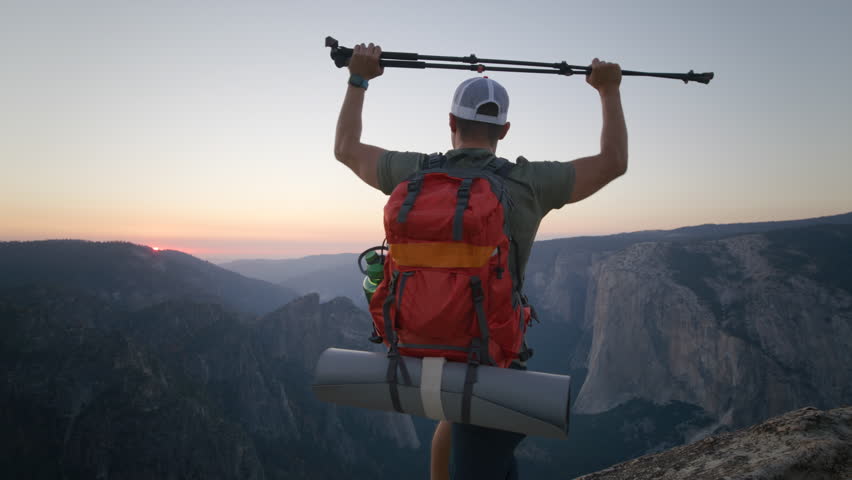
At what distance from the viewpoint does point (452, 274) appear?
2.77 meters

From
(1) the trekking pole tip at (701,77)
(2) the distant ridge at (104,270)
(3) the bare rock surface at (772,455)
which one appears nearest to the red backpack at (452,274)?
(1) the trekking pole tip at (701,77)

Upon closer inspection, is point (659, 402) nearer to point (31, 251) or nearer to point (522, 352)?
point (522, 352)

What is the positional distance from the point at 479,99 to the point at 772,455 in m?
3.94

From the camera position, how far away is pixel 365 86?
3.63 metres

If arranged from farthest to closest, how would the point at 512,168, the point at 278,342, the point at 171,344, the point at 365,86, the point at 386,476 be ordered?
the point at 278,342 → the point at 386,476 → the point at 171,344 → the point at 365,86 → the point at 512,168

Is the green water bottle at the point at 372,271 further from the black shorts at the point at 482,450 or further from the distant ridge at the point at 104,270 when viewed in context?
the distant ridge at the point at 104,270

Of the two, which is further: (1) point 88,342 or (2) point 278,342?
(2) point 278,342

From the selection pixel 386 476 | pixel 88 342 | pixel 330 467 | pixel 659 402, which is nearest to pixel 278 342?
pixel 330 467

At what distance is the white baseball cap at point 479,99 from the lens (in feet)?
10.2

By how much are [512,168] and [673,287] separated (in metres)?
109

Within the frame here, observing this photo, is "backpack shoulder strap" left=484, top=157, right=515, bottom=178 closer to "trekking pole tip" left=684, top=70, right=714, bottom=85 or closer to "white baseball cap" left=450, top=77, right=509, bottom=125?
"white baseball cap" left=450, top=77, right=509, bottom=125

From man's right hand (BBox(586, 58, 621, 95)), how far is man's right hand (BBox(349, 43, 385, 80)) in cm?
177

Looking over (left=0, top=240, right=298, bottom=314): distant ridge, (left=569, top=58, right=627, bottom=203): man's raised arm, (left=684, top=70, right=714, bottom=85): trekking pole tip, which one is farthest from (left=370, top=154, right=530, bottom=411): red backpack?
(left=0, top=240, right=298, bottom=314): distant ridge

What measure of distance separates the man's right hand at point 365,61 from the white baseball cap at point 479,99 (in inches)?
33.3
